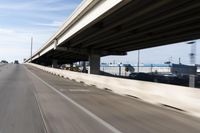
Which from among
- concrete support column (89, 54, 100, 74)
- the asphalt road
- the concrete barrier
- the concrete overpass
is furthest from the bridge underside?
concrete support column (89, 54, 100, 74)

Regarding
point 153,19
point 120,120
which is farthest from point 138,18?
point 120,120

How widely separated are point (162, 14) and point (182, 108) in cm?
1348

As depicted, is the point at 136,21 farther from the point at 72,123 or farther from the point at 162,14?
the point at 72,123

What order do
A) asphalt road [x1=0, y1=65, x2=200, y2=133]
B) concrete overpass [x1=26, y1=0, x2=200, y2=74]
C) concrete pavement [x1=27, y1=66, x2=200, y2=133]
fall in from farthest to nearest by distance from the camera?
concrete overpass [x1=26, y1=0, x2=200, y2=74]
concrete pavement [x1=27, y1=66, x2=200, y2=133]
asphalt road [x1=0, y1=65, x2=200, y2=133]

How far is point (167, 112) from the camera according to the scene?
43.1ft

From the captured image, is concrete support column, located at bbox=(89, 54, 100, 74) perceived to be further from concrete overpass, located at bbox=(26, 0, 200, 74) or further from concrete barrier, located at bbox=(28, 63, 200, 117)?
concrete barrier, located at bbox=(28, 63, 200, 117)

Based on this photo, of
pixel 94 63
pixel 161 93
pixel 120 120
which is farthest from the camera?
pixel 94 63

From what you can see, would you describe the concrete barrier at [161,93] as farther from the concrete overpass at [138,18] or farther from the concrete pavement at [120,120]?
the concrete overpass at [138,18]

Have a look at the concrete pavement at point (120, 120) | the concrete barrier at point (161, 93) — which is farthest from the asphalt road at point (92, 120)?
the concrete barrier at point (161, 93)

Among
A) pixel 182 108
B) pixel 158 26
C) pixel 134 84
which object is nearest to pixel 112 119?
pixel 182 108

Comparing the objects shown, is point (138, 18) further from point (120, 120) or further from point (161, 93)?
point (120, 120)

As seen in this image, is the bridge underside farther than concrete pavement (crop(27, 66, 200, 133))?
Yes

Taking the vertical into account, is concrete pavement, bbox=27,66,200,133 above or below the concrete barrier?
below

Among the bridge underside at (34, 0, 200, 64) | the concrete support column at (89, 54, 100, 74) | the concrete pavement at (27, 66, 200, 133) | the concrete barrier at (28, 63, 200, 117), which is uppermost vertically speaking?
the bridge underside at (34, 0, 200, 64)
